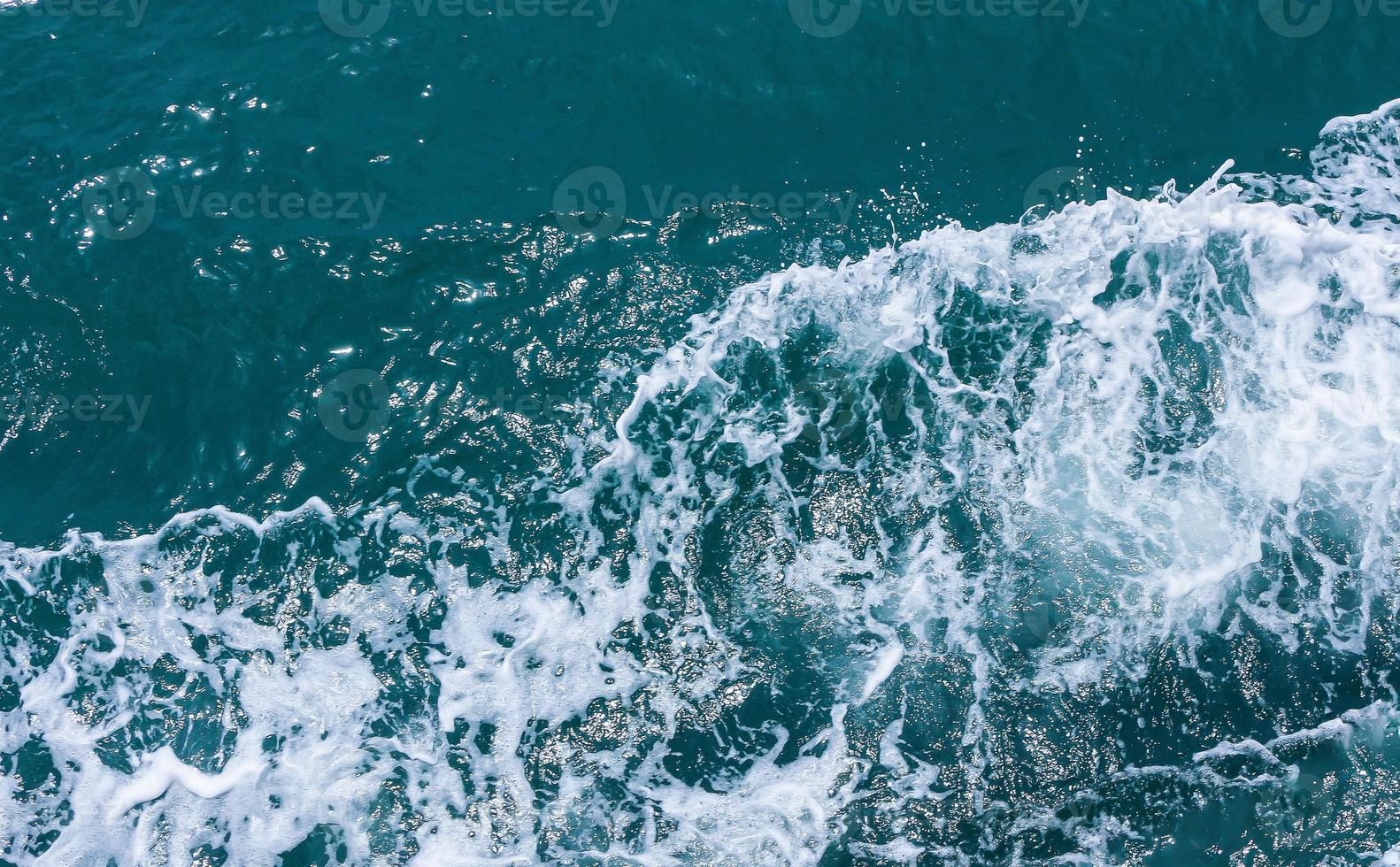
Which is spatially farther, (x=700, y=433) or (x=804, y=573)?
(x=700, y=433)

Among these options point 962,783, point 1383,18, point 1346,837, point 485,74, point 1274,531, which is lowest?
point 962,783

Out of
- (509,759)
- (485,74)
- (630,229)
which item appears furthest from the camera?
(485,74)

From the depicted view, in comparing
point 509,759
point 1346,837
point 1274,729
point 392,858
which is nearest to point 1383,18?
point 1274,729

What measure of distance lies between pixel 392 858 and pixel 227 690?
13.1 ft

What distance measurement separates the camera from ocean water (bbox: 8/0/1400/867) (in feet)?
48.2

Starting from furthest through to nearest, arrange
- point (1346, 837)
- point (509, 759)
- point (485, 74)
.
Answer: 1. point (485, 74)
2. point (509, 759)
3. point (1346, 837)

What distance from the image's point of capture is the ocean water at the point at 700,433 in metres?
14.7

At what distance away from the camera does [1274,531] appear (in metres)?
16.3

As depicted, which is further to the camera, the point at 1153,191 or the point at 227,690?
the point at 1153,191

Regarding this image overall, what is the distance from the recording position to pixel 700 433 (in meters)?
17.3

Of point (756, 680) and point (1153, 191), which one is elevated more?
point (1153, 191)

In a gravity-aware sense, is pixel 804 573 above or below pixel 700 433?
below

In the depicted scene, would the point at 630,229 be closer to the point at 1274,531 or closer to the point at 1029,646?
the point at 1029,646

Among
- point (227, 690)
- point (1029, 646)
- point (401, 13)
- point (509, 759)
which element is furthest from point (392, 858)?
point (401, 13)
